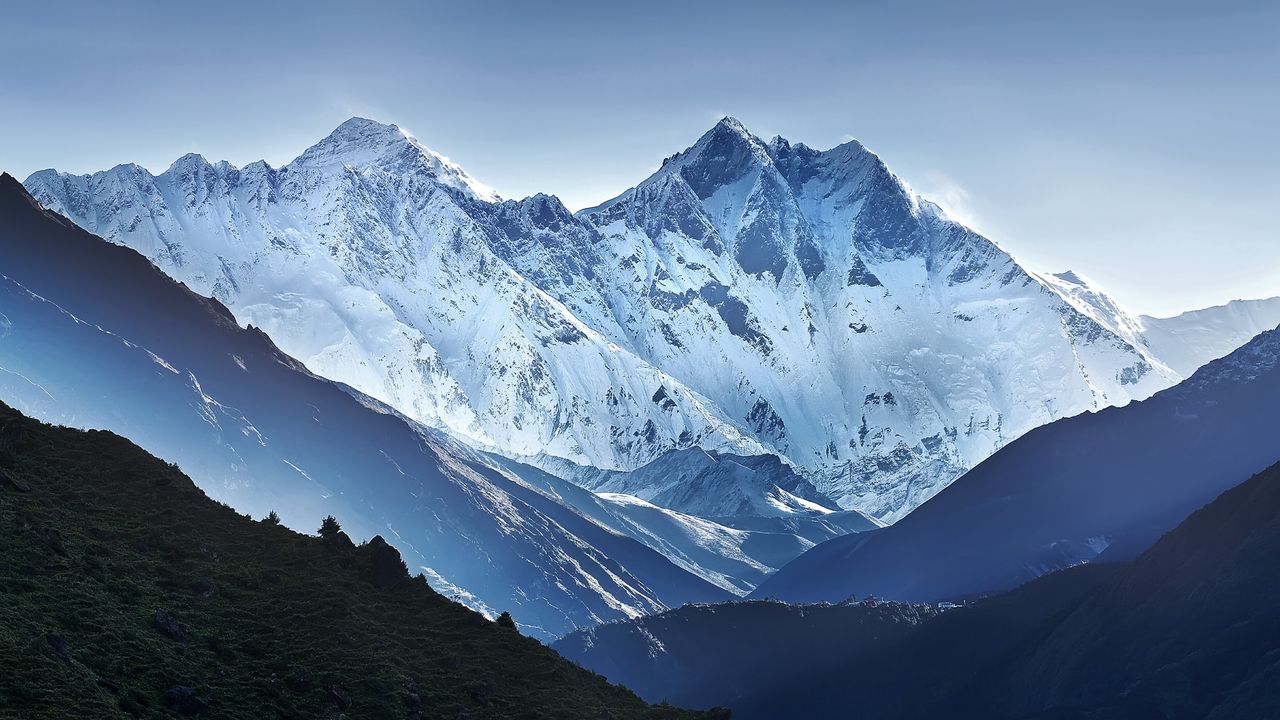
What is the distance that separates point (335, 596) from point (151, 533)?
7587 mm

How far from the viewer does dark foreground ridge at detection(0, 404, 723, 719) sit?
156 feet

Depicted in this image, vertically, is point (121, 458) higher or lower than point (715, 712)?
higher

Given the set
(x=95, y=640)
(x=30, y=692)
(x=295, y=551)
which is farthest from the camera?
(x=295, y=551)

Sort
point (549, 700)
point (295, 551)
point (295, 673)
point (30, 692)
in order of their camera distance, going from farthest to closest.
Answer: point (295, 551) → point (549, 700) → point (295, 673) → point (30, 692)

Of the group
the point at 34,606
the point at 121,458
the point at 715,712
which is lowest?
the point at 715,712

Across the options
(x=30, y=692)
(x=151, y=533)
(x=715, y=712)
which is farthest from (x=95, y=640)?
(x=715, y=712)

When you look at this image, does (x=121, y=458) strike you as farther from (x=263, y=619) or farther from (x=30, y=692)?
(x=30, y=692)

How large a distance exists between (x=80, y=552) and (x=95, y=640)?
6.50m

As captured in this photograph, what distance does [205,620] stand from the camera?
54312 mm

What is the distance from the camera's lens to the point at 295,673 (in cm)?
5284

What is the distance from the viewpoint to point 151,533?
5891 cm

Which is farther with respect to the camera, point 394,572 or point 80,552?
point 394,572

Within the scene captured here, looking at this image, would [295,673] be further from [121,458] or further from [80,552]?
[121,458]

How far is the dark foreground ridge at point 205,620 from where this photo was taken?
4769 centimetres
